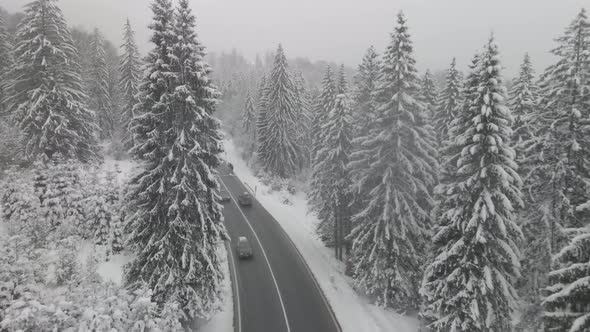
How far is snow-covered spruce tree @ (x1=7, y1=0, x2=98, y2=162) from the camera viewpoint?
73.7 ft

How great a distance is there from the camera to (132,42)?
42.9 metres

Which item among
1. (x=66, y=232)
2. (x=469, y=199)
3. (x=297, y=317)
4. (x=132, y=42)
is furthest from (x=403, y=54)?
(x=132, y=42)

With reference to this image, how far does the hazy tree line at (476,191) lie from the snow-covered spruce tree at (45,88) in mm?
19285

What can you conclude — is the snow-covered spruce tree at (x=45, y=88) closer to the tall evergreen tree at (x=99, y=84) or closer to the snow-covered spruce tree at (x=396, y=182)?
the snow-covered spruce tree at (x=396, y=182)

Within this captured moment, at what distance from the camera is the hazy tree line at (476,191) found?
1399cm

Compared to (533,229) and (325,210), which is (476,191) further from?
(325,210)

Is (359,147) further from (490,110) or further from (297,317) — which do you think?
(297,317)

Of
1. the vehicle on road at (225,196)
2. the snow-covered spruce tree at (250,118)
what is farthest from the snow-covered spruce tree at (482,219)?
the snow-covered spruce tree at (250,118)

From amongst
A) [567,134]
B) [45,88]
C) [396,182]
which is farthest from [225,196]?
[567,134]

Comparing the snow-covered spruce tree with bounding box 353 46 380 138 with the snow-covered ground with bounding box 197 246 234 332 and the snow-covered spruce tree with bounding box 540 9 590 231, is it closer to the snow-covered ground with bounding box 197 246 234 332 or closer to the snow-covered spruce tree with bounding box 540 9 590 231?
the snow-covered spruce tree with bounding box 540 9 590 231

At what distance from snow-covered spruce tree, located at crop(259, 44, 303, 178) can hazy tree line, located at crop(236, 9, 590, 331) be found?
22162 millimetres

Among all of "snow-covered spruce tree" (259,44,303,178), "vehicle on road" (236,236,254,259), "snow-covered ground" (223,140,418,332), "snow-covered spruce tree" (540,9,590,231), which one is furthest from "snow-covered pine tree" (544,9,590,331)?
"snow-covered spruce tree" (259,44,303,178)

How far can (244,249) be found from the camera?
92.6ft

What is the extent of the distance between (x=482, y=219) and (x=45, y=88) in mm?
28524
